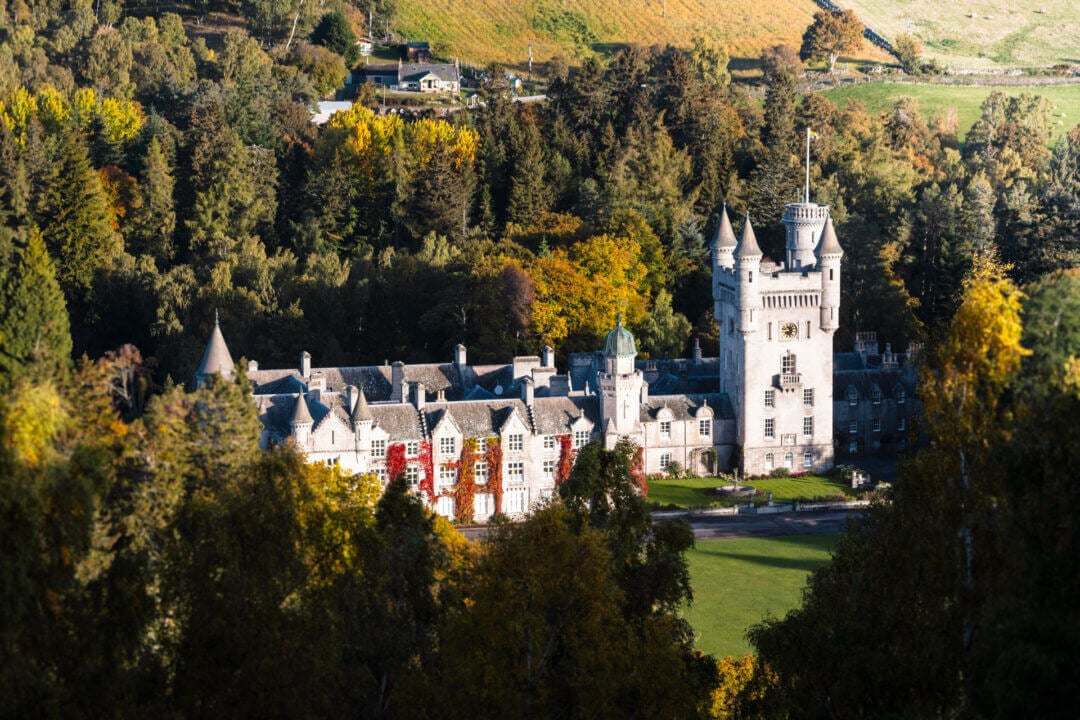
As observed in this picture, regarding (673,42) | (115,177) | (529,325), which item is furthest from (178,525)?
(673,42)

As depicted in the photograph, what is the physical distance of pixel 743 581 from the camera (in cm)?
6950

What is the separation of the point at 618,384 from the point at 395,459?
11454mm

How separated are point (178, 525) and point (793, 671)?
14.6 m

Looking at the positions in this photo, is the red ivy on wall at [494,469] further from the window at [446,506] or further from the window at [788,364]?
the window at [788,364]

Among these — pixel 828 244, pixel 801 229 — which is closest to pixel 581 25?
pixel 801 229

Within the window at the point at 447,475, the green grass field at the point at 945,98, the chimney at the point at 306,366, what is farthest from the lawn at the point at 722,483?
the green grass field at the point at 945,98

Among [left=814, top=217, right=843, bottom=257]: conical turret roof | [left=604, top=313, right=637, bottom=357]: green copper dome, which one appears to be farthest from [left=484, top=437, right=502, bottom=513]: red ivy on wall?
[left=814, top=217, right=843, bottom=257]: conical turret roof

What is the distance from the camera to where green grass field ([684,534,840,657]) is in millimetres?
63469

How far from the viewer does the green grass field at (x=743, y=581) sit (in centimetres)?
6347

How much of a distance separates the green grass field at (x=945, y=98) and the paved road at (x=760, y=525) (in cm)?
7467

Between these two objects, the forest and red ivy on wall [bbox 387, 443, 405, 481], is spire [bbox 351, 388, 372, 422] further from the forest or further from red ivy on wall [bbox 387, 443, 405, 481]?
the forest

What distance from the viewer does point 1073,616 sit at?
3197 cm

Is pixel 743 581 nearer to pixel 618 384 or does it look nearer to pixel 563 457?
pixel 563 457

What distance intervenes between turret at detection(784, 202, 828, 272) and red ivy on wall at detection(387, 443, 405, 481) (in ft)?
82.7
